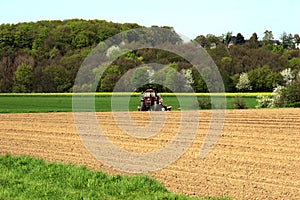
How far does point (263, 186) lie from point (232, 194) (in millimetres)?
1027

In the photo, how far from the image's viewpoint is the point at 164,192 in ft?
31.0

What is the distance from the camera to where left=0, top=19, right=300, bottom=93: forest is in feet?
161

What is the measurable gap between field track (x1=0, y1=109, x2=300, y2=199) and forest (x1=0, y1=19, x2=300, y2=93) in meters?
16.8

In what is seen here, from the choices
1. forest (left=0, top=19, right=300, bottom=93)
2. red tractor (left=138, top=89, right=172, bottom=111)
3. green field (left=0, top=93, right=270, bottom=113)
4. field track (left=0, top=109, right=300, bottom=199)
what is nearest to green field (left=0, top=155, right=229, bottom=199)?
field track (left=0, top=109, right=300, bottom=199)

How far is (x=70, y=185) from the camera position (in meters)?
9.98

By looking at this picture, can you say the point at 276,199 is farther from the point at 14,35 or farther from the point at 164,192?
the point at 14,35

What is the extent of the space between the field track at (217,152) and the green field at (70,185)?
722 millimetres

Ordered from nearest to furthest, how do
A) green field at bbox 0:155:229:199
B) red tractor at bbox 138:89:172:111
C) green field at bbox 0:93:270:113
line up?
green field at bbox 0:155:229:199 < red tractor at bbox 138:89:172:111 < green field at bbox 0:93:270:113

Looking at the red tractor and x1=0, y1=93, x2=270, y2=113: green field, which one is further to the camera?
x1=0, y1=93, x2=270, y2=113: green field

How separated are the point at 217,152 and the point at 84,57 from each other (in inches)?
2383

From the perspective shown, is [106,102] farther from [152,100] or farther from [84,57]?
[84,57]

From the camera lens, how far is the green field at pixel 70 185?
9008mm

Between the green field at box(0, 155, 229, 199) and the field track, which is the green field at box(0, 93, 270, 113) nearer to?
the field track

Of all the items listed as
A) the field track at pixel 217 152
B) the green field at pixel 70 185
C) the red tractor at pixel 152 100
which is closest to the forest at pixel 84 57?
the red tractor at pixel 152 100
